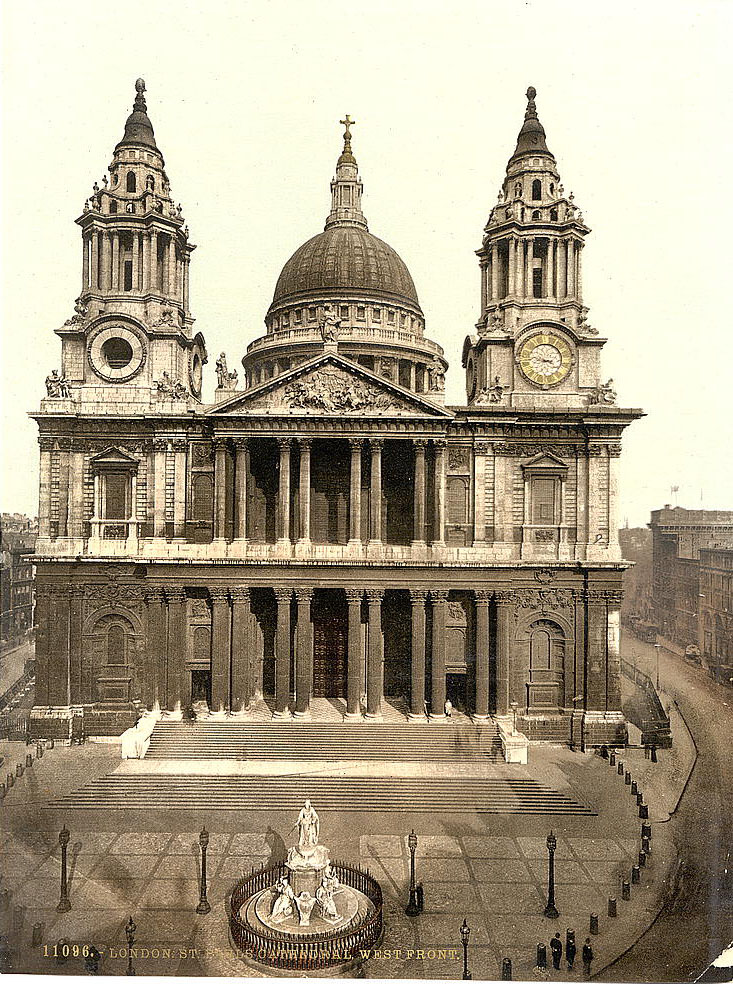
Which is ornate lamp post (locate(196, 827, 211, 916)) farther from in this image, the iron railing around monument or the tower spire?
the tower spire

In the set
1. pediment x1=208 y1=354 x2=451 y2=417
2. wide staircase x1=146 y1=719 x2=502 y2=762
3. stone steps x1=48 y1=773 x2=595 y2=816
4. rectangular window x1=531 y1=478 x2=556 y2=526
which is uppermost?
pediment x1=208 y1=354 x2=451 y2=417

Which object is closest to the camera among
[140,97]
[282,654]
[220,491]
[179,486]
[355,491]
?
[140,97]

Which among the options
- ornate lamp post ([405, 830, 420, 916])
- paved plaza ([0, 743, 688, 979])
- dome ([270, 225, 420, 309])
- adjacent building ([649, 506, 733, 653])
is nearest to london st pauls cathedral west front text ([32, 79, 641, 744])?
adjacent building ([649, 506, 733, 653])

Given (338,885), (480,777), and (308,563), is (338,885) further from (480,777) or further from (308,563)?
(308,563)

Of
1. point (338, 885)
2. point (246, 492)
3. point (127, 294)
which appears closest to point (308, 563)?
point (246, 492)

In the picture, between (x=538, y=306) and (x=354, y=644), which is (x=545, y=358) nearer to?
(x=538, y=306)

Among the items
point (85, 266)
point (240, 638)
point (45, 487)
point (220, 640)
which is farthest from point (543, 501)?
point (85, 266)
